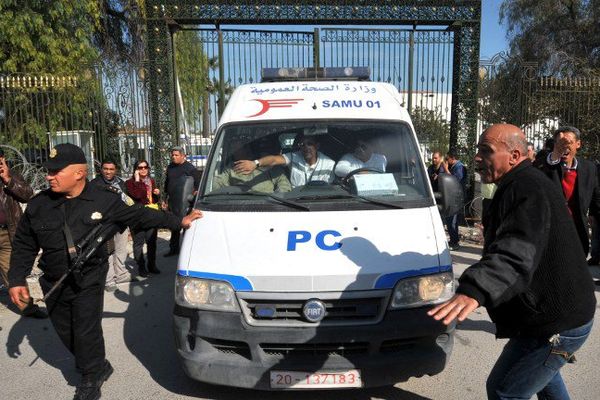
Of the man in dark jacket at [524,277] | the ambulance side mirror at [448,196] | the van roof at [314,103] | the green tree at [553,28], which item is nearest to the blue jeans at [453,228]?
the van roof at [314,103]

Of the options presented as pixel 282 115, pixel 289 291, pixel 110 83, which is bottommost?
pixel 289 291

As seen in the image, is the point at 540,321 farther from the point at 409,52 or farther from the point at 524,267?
the point at 409,52

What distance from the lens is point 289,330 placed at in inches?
122

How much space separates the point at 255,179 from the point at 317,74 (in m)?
2.17

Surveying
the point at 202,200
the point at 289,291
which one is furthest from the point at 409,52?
the point at 289,291

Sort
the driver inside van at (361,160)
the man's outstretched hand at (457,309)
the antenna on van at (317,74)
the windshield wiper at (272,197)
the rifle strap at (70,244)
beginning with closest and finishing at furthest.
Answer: the man's outstretched hand at (457,309) → the rifle strap at (70,244) → the windshield wiper at (272,197) → the driver inside van at (361,160) → the antenna on van at (317,74)

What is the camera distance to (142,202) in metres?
7.06

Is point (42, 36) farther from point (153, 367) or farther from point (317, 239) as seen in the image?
point (317, 239)

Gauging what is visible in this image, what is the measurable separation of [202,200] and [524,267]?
2.57 metres

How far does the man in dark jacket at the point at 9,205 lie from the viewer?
527cm

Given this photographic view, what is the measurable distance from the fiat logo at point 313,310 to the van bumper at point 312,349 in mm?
70

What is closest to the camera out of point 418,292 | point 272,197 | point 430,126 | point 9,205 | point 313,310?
point 313,310

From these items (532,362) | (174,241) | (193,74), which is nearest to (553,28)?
(193,74)

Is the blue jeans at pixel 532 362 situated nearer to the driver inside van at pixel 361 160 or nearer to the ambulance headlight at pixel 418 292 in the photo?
the ambulance headlight at pixel 418 292
